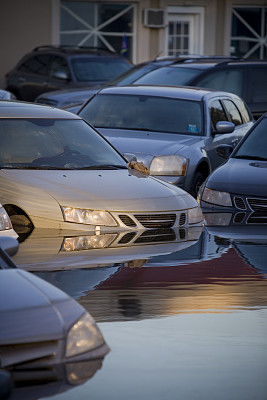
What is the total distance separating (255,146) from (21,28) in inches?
732

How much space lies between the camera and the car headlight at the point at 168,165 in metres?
12.6

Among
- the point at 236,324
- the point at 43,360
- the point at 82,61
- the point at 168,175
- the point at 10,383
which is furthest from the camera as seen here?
the point at 82,61

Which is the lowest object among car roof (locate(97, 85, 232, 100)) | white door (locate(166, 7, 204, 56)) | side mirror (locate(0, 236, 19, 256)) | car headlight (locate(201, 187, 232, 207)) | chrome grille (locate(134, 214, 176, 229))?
white door (locate(166, 7, 204, 56))

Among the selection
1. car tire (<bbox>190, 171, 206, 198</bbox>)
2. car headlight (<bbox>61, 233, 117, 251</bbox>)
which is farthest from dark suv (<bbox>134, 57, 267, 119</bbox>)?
car headlight (<bbox>61, 233, 117, 251</bbox>)

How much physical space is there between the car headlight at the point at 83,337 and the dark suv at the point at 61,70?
60.1 feet

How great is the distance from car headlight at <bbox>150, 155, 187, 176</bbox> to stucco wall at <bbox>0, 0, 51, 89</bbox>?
16.6 m

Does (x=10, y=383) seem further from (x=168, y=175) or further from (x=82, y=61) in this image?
(x=82, y=61)

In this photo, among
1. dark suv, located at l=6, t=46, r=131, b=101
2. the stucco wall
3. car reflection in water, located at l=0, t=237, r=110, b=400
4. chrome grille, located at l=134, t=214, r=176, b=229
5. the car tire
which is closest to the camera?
car reflection in water, located at l=0, t=237, r=110, b=400

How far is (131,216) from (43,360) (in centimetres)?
426

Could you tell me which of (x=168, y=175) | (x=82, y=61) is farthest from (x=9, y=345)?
(x=82, y=61)

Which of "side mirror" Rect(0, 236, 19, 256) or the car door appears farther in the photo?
the car door

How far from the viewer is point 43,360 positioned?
465cm

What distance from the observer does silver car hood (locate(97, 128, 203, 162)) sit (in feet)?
42.1

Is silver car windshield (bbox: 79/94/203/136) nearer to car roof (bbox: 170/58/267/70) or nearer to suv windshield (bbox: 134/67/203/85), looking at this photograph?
suv windshield (bbox: 134/67/203/85)
